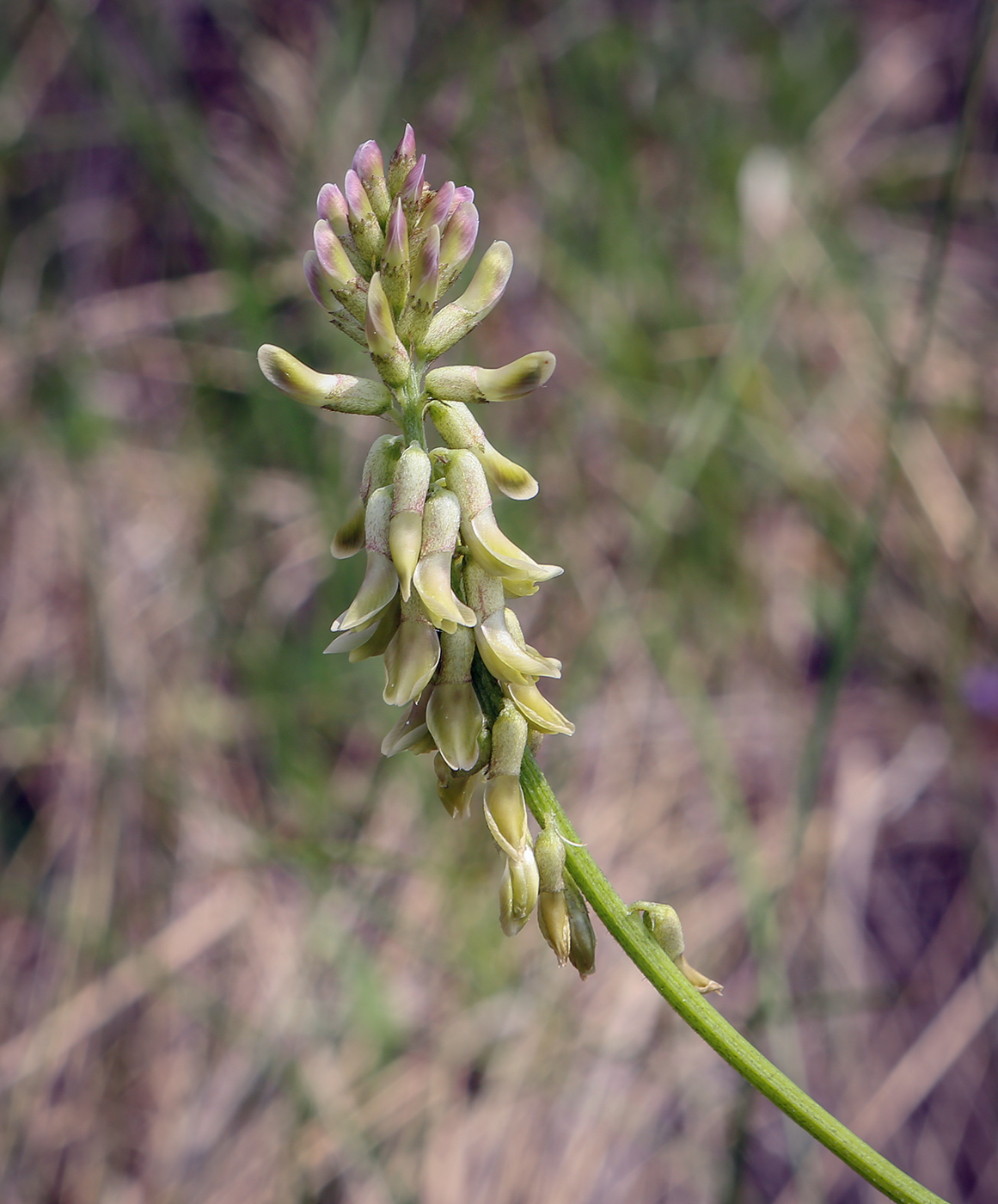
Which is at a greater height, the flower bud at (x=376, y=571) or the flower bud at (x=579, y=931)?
the flower bud at (x=376, y=571)

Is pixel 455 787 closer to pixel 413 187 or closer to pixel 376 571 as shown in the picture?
pixel 376 571

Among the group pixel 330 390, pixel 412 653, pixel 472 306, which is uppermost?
pixel 472 306

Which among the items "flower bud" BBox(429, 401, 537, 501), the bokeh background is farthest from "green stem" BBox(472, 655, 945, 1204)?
the bokeh background

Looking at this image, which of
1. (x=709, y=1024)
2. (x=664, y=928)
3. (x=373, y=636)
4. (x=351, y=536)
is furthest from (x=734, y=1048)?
(x=351, y=536)

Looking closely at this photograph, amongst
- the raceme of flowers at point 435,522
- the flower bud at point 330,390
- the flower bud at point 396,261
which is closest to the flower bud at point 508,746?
the raceme of flowers at point 435,522

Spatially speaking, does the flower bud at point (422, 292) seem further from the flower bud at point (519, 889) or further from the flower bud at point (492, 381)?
the flower bud at point (519, 889)

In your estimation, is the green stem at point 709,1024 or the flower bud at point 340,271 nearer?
the green stem at point 709,1024

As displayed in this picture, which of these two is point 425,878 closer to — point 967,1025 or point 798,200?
point 967,1025
